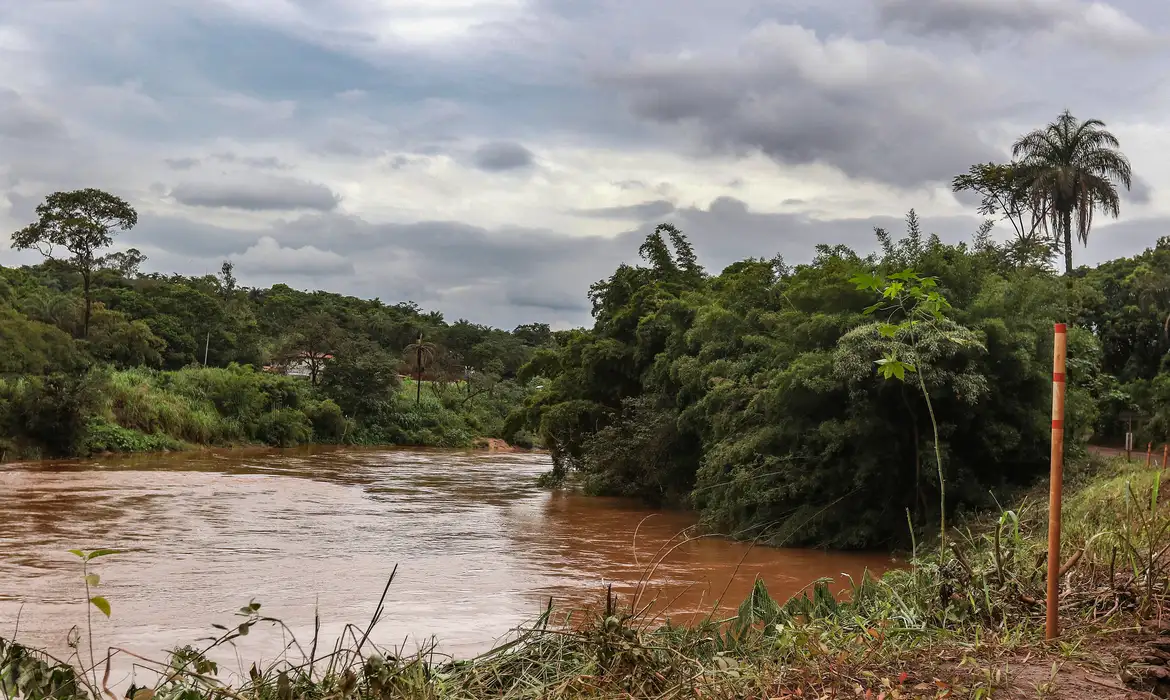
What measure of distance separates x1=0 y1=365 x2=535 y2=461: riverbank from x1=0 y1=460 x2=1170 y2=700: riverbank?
2375 centimetres

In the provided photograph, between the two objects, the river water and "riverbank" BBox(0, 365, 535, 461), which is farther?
"riverbank" BBox(0, 365, 535, 461)

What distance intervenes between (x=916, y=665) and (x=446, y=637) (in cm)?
574

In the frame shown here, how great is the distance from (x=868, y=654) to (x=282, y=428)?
129ft

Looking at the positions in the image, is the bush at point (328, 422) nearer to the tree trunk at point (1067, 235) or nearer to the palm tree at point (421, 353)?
the palm tree at point (421, 353)

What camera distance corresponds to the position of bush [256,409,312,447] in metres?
40.2

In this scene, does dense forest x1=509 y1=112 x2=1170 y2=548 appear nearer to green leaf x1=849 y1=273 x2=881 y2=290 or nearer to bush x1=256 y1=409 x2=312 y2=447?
green leaf x1=849 y1=273 x2=881 y2=290

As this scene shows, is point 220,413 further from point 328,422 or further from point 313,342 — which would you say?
point 313,342

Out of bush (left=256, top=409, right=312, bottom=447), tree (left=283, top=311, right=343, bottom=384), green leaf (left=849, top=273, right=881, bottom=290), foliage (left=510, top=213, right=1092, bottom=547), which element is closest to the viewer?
green leaf (left=849, top=273, right=881, bottom=290)

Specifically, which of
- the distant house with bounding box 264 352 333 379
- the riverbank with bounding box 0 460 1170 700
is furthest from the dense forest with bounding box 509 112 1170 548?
the distant house with bounding box 264 352 333 379

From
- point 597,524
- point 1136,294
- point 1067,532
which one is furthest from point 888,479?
point 1136,294

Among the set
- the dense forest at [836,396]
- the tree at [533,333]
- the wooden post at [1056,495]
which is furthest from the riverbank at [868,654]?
the tree at [533,333]

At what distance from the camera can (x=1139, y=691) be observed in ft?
11.7

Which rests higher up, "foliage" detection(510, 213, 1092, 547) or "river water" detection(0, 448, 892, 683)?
"foliage" detection(510, 213, 1092, 547)

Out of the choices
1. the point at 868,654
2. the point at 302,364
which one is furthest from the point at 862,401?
the point at 302,364
